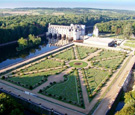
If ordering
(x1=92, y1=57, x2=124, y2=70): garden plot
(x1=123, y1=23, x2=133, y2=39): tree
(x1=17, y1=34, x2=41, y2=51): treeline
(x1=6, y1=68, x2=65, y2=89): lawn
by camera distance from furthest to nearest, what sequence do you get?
(x1=123, y1=23, x2=133, y2=39): tree → (x1=17, y1=34, x2=41, y2=51): treeline → (x1=92, y1=57, x2=124, y2=70): garden plot → (x1=6, y1=68, x2=65, y2=89): lawn

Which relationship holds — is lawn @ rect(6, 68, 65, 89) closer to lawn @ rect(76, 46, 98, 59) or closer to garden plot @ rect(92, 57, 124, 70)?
garden plot @ rect(92, 57, 124, 70)

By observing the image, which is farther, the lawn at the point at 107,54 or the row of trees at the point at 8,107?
the lawn at the point at 107,54

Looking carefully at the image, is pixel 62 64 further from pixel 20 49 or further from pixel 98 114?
pixel 20 49

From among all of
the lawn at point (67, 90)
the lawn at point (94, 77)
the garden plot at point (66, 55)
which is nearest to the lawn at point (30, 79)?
the lawn at point (67, 90)

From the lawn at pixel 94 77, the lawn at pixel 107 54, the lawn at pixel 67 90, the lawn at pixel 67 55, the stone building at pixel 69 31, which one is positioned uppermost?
the stone building at pixel 69 31

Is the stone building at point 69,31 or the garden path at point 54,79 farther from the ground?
the stone building at point 69,31

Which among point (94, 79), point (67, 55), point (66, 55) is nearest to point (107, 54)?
point (67, 55)

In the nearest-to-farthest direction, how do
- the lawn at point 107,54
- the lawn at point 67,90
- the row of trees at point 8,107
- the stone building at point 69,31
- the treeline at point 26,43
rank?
the row of trees at point 8,107, the lawn at point 67,90, the lawn at point 107,54, the treeline at point 26,43, the stone building at point 69,31

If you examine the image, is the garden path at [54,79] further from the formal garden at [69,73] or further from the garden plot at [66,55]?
the garden plot at [66,55]

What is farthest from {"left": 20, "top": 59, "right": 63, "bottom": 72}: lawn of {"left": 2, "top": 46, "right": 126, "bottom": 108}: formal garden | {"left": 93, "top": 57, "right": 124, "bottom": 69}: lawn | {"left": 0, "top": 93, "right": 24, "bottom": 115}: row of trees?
{"left": 0, "top": 93, "right": 24, "bottom": 115}: row of trees
